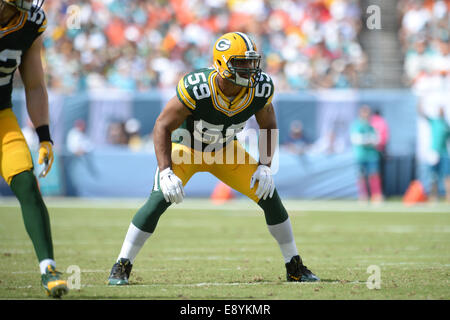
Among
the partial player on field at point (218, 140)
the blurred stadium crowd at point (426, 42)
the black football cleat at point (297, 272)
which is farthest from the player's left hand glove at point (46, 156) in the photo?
the blurred stadium crowd at point (426, 42)

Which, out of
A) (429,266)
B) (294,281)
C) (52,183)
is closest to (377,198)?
(52,183)

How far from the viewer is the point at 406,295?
4.64 meters

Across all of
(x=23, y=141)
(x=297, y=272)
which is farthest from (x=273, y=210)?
(x=23, y=141)

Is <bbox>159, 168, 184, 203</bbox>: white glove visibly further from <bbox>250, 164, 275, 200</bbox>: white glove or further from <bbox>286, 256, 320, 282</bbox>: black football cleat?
<bbox>286, 256, 320, 282</bbox>: black football cleat

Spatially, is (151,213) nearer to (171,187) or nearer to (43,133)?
(171,187)

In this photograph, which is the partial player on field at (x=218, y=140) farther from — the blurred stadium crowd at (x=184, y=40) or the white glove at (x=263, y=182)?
the blurred stadium crowd at (x=184, y=40)

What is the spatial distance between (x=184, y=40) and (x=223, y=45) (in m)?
12.3

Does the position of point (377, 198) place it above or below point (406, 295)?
below

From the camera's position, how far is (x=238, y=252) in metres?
7.31

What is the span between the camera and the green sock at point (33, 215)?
4.42 meters

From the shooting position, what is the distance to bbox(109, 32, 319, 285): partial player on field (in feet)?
16.8

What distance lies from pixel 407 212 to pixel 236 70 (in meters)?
7.42

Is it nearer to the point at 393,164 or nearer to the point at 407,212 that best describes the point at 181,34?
the point at 393,164

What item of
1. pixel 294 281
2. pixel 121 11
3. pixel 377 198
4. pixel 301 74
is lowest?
pixel 377 198
